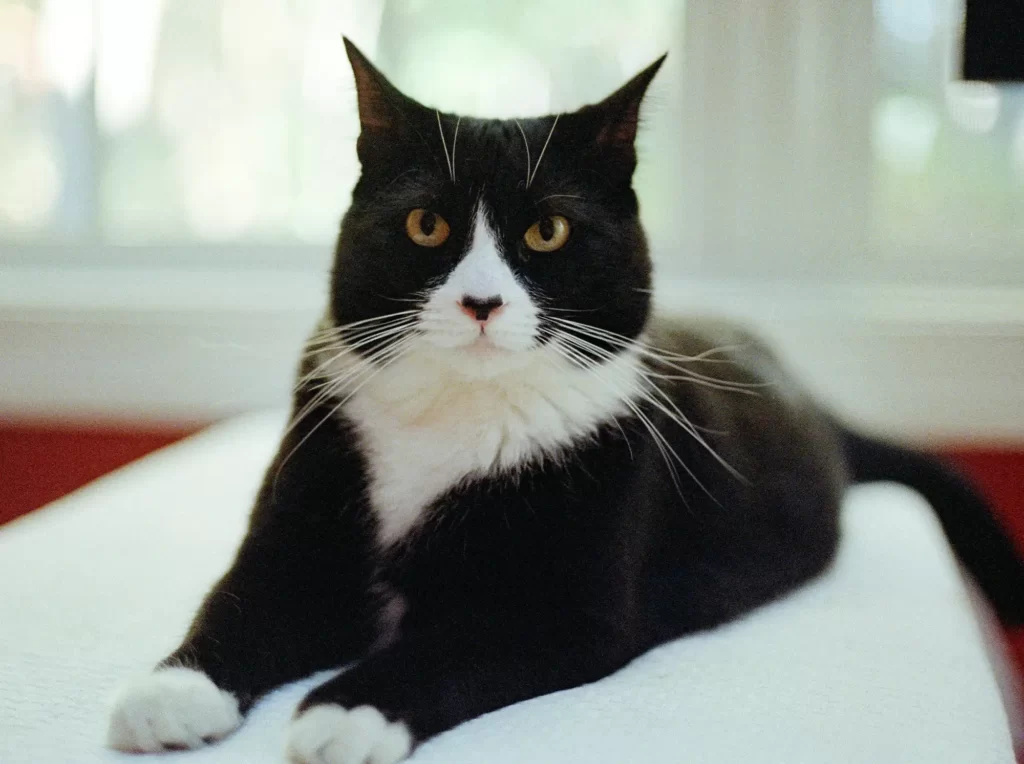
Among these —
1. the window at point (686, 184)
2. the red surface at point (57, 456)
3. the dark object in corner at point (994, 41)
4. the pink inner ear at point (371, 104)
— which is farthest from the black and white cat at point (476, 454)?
the red surface at point (57, 456)

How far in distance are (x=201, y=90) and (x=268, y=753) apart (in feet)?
4.08

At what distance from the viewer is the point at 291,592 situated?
0.81m

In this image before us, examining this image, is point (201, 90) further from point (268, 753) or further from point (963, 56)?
point (268, 753)

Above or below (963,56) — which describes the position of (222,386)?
below

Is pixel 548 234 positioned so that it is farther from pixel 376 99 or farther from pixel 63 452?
pixel 63 452

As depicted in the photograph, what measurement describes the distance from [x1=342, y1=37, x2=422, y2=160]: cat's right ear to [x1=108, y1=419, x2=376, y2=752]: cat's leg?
245 millimetres

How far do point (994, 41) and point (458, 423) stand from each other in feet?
2.40

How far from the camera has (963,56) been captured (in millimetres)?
1109

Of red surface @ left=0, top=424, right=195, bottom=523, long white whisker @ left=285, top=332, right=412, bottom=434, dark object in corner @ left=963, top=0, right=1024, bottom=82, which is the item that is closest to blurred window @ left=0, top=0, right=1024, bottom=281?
red surface @ left=0, top=424, right=195, bottom=523

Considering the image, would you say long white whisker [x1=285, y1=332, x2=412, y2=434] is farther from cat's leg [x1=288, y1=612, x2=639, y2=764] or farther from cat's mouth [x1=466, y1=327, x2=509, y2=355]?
cat's leg [x1=288, y1=612, x2=639, y2=764]

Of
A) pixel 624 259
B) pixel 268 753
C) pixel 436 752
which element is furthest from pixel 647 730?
pixel 624 259

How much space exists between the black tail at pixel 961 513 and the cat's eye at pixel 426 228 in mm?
773

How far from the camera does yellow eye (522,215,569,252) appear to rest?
782 mm

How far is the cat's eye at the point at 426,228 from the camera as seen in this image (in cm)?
78
